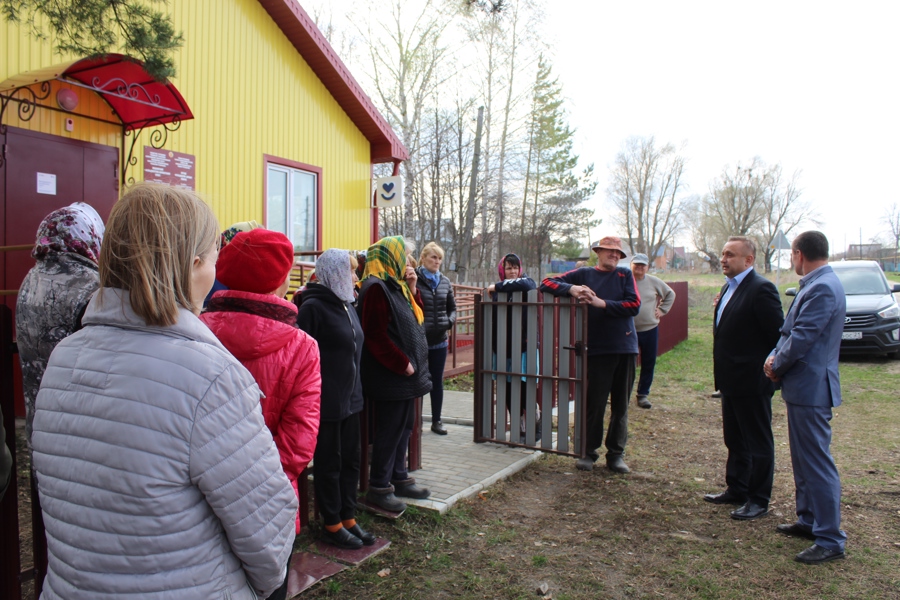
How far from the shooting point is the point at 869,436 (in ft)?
22.0

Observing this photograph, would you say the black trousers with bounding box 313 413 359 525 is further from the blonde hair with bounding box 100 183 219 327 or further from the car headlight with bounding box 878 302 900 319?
the car headlight with bounding box 878 302 900 319

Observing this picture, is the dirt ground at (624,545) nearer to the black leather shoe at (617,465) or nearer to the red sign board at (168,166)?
the black leather shoe at (617,465)

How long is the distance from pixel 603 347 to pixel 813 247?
1916 millimetres

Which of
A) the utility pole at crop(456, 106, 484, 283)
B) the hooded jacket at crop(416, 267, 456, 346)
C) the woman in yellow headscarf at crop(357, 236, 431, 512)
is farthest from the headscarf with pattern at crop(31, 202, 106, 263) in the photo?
the utility pole at crop(456, 106, 484, 283)

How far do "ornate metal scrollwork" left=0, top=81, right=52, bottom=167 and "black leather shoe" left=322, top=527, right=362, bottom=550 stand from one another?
5030 mm

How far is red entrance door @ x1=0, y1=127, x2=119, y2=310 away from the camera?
6.20 metres

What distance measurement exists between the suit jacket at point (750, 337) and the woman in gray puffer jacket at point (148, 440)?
158 inches

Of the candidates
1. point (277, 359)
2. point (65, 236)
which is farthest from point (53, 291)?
point (277, 359)

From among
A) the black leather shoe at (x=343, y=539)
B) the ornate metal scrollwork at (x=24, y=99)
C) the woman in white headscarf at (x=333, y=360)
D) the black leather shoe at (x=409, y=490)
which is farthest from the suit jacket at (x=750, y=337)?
the ornate metal scrollwork at (x=24, y=99)

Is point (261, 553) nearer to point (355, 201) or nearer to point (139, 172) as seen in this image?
point (139, 172)

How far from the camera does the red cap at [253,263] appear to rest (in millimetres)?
2516

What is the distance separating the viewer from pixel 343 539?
379cm

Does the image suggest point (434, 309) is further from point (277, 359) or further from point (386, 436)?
point (277, 359)

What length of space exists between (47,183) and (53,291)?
4846 millimetres
